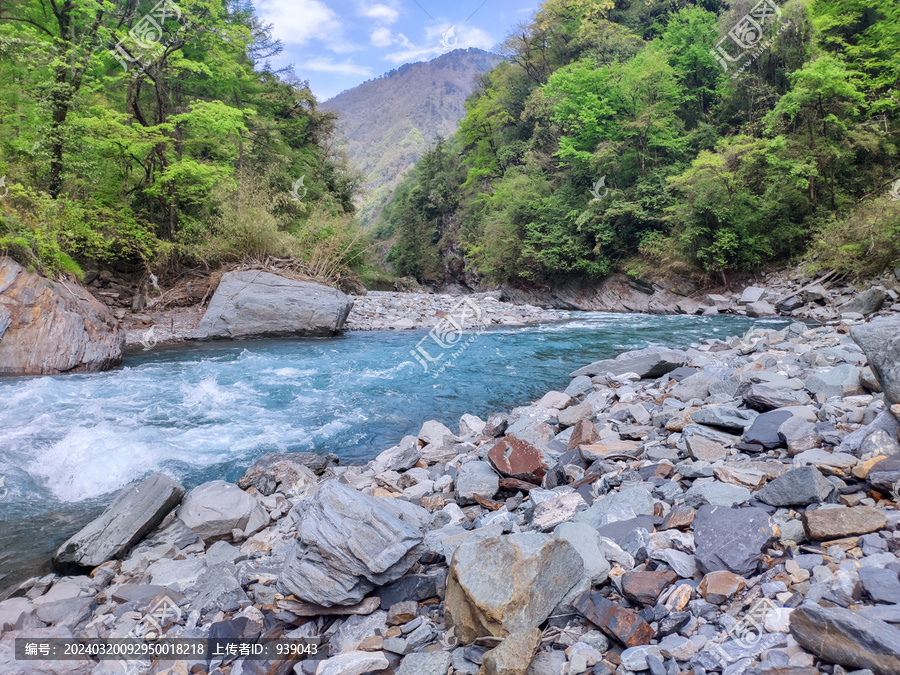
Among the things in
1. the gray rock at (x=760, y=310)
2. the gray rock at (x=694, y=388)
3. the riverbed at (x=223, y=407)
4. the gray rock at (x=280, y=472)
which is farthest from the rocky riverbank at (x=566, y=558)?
the gray rock at (x=760, y=310)

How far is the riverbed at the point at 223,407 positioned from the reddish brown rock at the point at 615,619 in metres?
3.80

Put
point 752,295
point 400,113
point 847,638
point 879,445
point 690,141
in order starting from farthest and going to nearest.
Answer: point 400,113, point 690,141, point 752,295, point 879,445, point 847,638

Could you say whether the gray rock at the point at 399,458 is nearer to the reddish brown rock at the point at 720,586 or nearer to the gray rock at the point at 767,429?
the gray rock at the point at 767,429

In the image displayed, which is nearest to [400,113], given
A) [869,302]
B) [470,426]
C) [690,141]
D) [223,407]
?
[690,141]

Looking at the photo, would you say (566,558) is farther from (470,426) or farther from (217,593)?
(470,426)

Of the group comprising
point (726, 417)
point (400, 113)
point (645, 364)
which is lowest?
point (645, 364)

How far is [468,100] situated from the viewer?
1372 inches

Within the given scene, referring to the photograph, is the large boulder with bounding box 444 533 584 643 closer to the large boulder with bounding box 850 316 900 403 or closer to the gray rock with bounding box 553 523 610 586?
the gray rock with bounding box 553 523 610 586

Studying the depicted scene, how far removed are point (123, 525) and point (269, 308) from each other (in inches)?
360

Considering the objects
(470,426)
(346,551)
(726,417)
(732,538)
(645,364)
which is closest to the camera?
(732,538)

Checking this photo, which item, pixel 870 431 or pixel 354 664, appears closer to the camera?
pixel 354 664

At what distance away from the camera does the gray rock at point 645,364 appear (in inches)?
276

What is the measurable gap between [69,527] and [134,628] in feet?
6.01

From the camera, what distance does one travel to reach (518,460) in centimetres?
393
